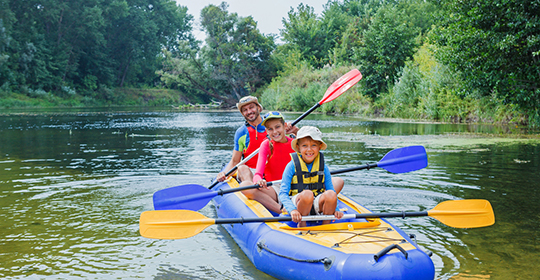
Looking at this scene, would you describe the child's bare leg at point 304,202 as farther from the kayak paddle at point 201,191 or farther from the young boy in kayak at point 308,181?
the kayak paddle at point 201,191

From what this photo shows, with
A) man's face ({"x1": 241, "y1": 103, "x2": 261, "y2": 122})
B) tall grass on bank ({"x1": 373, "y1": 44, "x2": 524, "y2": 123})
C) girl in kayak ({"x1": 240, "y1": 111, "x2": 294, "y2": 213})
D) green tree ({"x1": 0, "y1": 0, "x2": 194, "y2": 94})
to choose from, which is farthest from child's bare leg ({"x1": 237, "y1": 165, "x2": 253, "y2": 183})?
green tree ({"x1": 0, "y1": 0, "x2": 194, "y2": 94})

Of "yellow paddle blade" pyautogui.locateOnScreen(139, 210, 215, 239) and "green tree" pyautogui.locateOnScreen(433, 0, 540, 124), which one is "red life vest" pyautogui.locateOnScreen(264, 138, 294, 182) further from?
"green tree" pyautogui.locateOnScreen(433, 0, 540, 124)

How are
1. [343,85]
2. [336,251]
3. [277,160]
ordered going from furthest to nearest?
1. [343,85]
2. [277,160]
3. [336,251]

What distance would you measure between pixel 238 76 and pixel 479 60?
98.7 ft

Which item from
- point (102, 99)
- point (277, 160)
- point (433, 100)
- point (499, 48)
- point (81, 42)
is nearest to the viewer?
point (277, 160)

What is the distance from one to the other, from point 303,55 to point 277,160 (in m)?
33.3

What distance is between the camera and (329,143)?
1044 centimetres

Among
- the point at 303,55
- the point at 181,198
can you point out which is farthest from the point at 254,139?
the point at 303,55

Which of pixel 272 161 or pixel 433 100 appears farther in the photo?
pixel 433 100

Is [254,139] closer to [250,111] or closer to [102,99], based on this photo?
[250,111]

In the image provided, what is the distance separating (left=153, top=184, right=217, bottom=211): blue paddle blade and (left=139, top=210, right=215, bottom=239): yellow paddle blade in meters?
0.42

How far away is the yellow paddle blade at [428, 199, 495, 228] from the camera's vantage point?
359 cm

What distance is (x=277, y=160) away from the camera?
4395 millimetres

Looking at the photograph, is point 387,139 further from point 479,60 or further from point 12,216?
point 12,216
